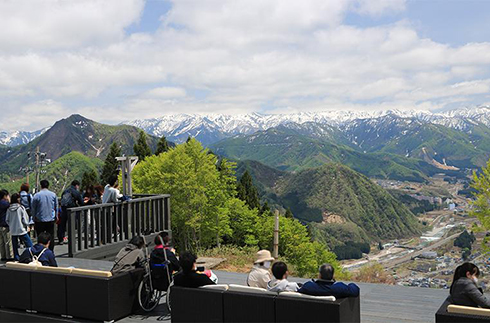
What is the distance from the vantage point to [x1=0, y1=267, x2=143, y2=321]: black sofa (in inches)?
251

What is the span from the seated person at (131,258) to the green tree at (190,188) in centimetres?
3035

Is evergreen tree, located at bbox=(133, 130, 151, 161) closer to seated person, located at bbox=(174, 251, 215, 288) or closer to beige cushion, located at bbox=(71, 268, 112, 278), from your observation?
beige cushion, located at bbox=(71, 268, 112, 278)

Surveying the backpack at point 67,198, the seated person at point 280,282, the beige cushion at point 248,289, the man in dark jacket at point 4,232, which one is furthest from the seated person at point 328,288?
the man in dark jacket at point 4,232

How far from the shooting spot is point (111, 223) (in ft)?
35.9

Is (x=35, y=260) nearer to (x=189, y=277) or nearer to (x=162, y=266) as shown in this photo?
(x=162, y=266)

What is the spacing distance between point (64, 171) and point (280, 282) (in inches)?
7217

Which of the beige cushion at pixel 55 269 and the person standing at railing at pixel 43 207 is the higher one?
the person standing at railing at pixel 43 207

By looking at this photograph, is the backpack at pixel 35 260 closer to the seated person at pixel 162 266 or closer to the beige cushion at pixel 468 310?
the seated person at pixel 162 266

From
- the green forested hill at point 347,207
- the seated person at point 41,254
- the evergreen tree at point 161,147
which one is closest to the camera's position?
the seated person at point 41,254

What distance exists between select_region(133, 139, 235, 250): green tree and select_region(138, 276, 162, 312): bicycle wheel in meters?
30.2

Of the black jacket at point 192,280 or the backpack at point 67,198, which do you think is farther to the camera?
the backpack at point 67,198

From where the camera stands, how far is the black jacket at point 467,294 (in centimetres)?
483

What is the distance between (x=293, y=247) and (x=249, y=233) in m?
6.80

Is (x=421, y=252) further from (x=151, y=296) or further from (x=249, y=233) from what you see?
(x=151, y=296)
